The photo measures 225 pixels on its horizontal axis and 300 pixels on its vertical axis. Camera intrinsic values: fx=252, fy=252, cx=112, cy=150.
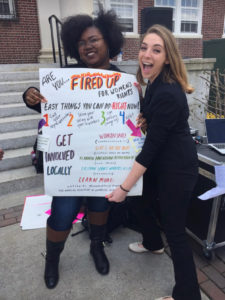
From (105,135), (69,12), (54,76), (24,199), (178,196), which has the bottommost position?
(24,199)

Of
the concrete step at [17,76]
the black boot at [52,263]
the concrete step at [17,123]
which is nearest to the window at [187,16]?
the concrete step at [17,76]

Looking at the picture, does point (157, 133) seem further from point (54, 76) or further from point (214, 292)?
point (214, 292)

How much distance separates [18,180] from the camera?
352 cm

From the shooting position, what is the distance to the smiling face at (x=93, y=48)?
69.9 inches

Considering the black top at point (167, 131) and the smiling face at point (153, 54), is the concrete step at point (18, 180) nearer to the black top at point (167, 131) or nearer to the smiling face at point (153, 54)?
the black top at point (167, 131)

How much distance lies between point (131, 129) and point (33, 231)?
66.4 inches

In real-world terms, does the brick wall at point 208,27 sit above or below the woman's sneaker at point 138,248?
above

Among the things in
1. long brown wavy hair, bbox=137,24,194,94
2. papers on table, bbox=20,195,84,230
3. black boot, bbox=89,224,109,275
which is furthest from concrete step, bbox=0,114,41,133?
long brown wavy hair, bbox=137,24,194,94

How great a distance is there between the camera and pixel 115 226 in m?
2.55

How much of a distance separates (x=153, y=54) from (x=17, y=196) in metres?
2.74

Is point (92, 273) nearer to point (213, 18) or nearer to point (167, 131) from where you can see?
point (167, 131)

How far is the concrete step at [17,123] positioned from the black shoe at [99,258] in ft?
9.43

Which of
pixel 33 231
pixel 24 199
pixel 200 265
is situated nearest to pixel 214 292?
pixel 200 265

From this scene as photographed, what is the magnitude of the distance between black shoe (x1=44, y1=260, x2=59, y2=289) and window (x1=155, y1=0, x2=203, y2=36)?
491 inches
